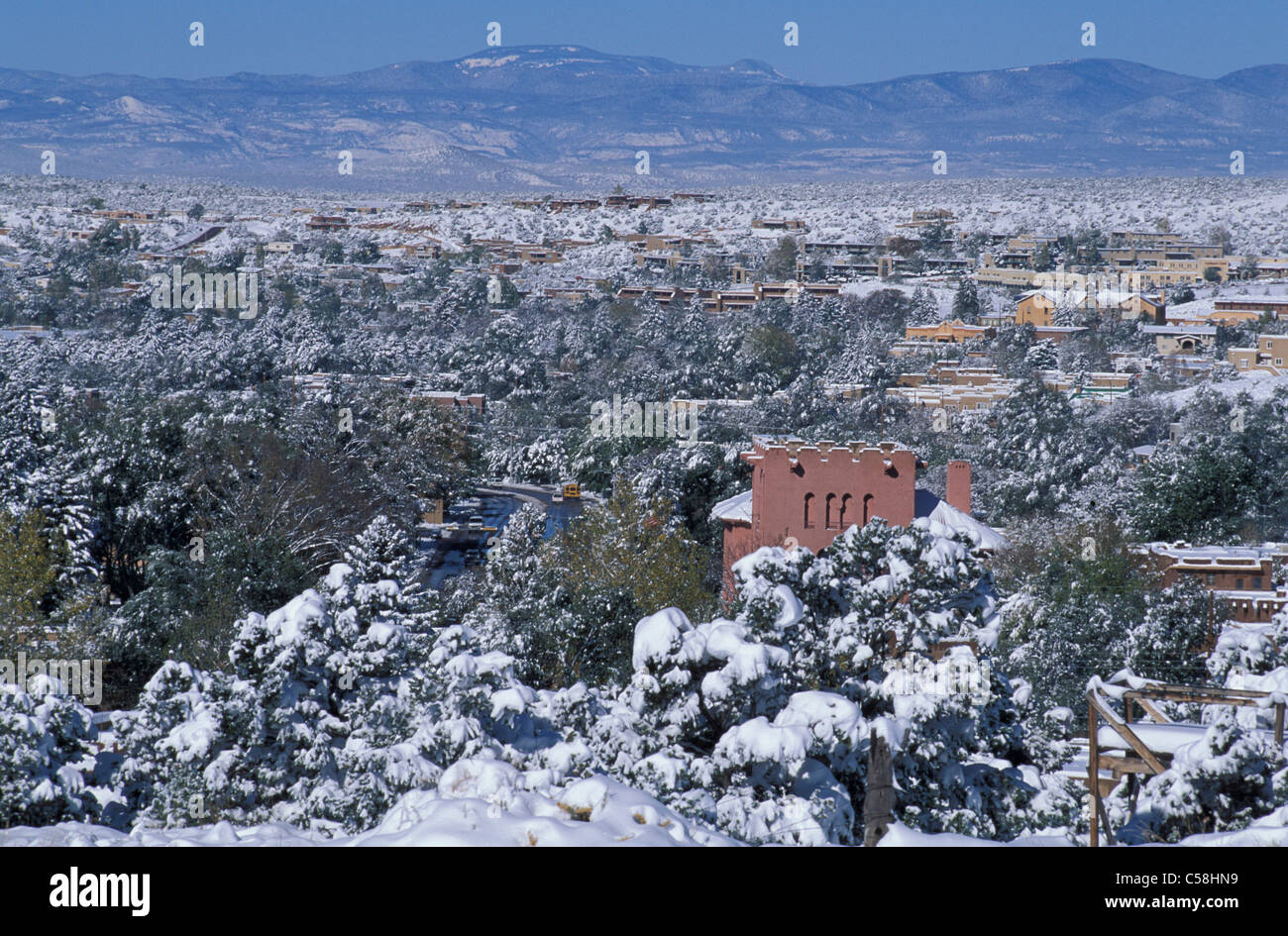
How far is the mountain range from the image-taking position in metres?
159

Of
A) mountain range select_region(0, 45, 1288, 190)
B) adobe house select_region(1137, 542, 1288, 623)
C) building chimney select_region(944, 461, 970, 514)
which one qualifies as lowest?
adobe house select_region(1137, 542, 1288, 623)

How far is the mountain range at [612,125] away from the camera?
159250 mm

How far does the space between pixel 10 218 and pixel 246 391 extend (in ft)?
282

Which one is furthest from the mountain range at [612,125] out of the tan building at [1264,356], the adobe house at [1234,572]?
the adobe house at [1234,572]

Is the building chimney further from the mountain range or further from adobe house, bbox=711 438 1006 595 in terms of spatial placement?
the mountain range

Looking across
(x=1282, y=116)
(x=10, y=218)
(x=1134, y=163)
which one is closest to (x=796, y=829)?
(x=10, y=218)

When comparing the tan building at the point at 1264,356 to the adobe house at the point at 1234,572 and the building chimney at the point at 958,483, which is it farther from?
the adobe house at the point at 1234,572

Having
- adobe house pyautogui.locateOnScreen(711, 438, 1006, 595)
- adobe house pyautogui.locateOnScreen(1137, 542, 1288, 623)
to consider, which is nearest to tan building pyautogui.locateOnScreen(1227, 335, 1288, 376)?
adobe house pyautogui.locateOnScreen(1137, 542, 1288, 623)

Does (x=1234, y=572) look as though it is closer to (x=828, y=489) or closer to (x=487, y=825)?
(x=828, y=489)

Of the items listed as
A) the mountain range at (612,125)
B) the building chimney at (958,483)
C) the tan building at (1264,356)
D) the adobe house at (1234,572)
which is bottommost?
the adobe house at (1234,572)

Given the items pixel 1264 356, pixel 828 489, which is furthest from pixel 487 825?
pixel 1264 356

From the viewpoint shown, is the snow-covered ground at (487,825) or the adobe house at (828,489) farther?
the adobe house at (828,489)

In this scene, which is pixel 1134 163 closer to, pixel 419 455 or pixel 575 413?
pixel 575 413

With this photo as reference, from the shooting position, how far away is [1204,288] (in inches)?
3551
